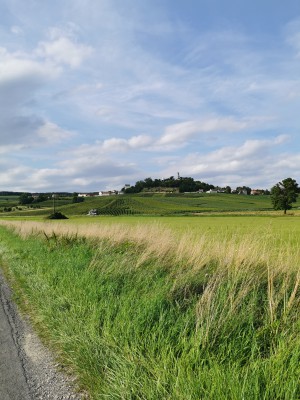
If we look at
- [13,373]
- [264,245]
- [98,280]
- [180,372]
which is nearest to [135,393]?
[180,372]

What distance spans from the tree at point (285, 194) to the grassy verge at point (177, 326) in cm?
8512

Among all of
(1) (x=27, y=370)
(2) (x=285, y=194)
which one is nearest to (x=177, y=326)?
(1) (x=27, y=370)

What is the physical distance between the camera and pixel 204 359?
360 centimetres

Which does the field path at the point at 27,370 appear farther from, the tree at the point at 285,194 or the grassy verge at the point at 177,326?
the tree at the point at 285,194

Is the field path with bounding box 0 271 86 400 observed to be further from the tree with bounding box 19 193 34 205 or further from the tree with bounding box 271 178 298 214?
the tree with bounding box 19 193 34 205

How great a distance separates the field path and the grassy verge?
210mm

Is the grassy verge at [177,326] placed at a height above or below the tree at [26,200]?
below

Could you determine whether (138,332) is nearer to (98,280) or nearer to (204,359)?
(204,359)

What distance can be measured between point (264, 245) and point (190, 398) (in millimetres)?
5540

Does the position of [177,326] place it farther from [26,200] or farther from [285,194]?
[26,200]

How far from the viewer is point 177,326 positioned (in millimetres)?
4598

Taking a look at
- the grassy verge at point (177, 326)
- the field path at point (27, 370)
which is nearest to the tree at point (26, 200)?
the grassy verge at point (177, 326)

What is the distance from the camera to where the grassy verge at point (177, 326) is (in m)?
3.30

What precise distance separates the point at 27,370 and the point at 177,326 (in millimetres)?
1937
